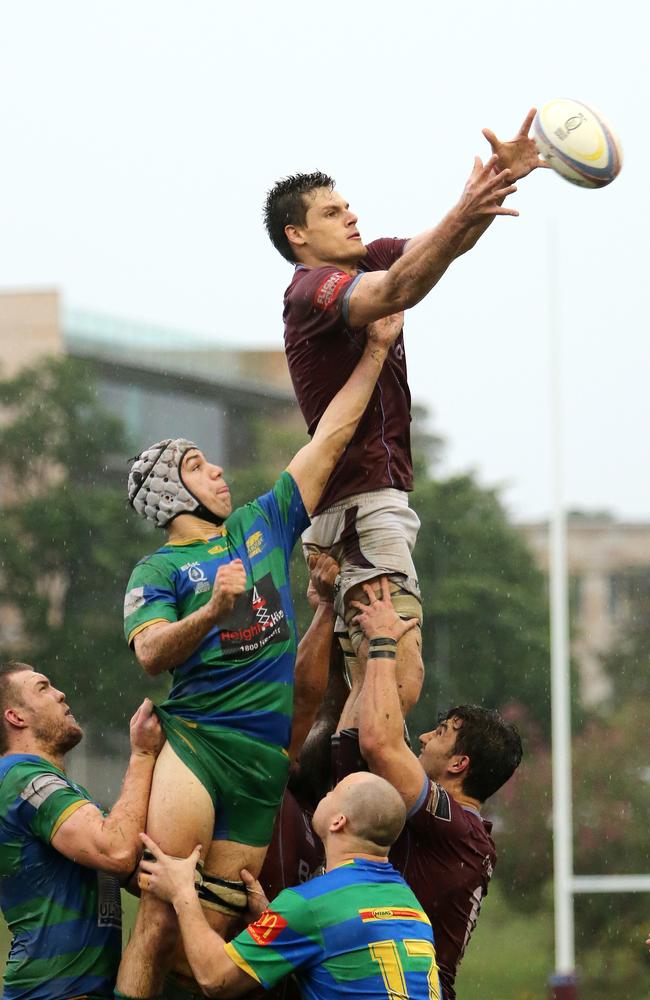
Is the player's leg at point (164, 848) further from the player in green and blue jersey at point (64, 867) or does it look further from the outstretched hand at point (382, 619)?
the outstretched hand at point (382, 619)

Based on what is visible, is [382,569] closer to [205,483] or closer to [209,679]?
[205,483]

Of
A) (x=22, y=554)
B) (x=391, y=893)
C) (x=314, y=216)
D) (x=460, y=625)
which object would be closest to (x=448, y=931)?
(x=391, y=893)

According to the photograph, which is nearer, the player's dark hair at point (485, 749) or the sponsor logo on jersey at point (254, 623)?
the sponsor logo on jersey at point (254, 623)

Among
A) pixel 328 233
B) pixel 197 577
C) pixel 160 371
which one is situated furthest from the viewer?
pixel 160 371

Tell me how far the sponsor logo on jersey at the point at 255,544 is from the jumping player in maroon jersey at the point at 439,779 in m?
0.51

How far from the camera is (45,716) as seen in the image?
18.9 feet

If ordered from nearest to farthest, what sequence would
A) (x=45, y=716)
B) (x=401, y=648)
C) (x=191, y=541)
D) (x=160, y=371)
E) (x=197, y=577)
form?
(x=197, y=577)
(x=191, y=541)
(x=45, y=716)
(x=401, y=648)
(x=160, y=371)

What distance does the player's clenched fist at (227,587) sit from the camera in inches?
200

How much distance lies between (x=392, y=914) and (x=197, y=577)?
4.13 feet

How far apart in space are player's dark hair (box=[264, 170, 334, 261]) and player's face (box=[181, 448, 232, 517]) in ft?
3.32

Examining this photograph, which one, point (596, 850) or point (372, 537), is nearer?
point (372, 537)

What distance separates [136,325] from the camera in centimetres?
3572

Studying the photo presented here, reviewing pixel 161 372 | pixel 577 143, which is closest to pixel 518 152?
pixel 577 143

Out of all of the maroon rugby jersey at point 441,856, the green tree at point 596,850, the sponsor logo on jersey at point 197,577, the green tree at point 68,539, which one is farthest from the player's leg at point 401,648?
the green tree at point 68,539
